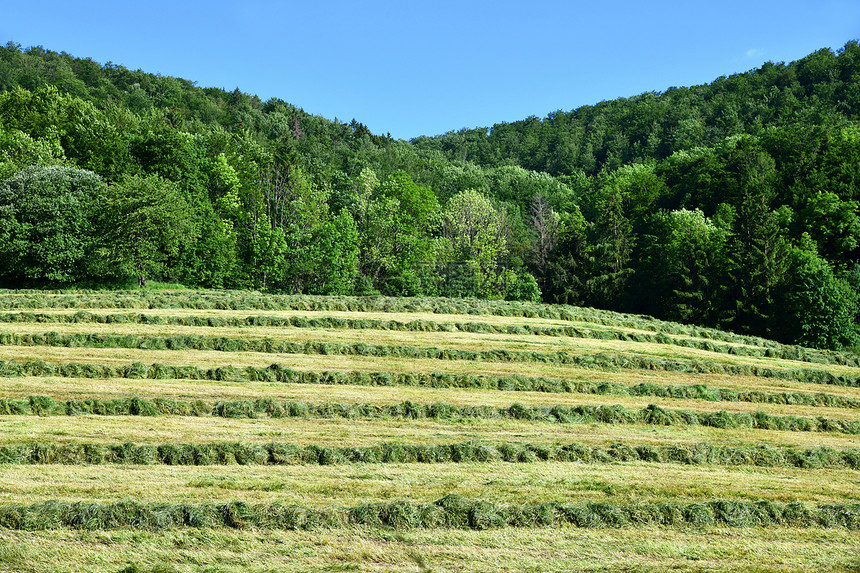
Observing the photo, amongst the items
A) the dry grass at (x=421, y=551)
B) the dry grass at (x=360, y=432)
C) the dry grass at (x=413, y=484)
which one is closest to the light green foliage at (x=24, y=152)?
the dry grass at (x=360, y=432)

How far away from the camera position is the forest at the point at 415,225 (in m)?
53.5

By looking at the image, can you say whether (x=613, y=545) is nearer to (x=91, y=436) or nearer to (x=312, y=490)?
(x=312, y=490)

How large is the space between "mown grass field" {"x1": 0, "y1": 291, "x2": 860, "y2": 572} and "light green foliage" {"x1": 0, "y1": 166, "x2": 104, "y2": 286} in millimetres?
23436

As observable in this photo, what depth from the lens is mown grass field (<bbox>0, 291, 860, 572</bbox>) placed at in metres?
10.6

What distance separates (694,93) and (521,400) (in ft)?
448

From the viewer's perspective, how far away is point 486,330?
33688 millimetres

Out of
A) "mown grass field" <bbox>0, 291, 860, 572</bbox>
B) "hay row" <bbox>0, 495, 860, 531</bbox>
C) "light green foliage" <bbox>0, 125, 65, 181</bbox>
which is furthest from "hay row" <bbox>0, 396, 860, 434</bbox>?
"light green foliage" <bbox>0, 125, 65, 181</bbox>

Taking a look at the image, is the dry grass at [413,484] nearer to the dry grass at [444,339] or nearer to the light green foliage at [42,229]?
the dry grass at [444,339]

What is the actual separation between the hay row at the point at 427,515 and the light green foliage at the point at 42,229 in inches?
1800

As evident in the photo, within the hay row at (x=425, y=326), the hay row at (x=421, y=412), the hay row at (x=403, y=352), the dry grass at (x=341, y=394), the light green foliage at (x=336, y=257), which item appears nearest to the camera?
the hay row at (x=421, y=412)

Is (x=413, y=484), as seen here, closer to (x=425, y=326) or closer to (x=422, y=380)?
(x=422, y=380)

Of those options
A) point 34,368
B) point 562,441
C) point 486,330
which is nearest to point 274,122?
point 486,330

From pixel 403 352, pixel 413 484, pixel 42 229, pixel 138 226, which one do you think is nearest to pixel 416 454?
pixel 413 484

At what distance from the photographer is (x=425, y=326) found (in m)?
33.0
